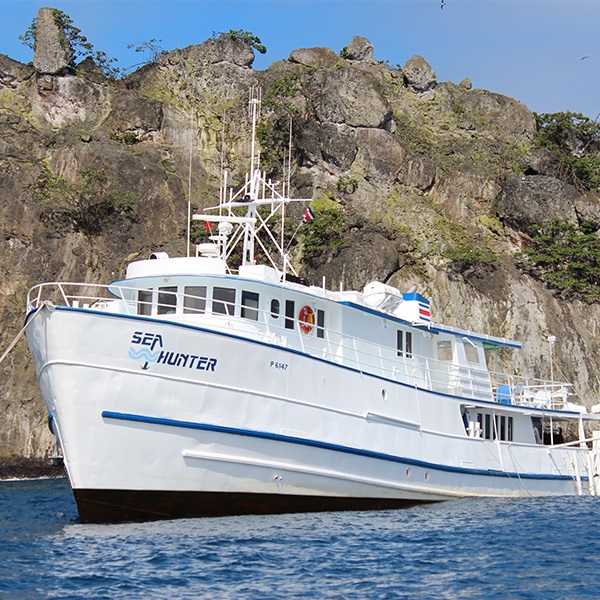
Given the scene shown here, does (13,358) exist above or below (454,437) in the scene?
above

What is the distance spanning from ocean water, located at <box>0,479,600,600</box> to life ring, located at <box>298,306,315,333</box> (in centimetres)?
407

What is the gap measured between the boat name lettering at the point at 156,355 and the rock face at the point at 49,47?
33.9 m

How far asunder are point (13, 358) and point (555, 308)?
25252mm

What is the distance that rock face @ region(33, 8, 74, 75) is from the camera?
44.7 m

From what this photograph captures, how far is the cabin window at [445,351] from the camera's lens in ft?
73.0

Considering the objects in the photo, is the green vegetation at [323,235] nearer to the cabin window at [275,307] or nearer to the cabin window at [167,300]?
the cabin window at [275,307]

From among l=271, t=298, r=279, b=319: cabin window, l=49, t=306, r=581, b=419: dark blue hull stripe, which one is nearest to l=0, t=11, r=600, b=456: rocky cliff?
l=49, t=306, r=581, b=419: dark blue hull stripe

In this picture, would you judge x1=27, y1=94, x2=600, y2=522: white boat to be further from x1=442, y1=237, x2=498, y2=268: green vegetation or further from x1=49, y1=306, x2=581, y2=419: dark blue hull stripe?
x1=442, y1=237, x2=498, y2=268: green vegetation

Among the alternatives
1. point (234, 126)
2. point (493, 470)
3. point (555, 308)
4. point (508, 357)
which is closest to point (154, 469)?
point (493, 470)

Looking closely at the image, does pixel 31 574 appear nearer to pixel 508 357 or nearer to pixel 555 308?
pixel 508 357

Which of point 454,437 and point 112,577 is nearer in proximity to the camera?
point 112,577

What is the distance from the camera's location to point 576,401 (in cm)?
3866

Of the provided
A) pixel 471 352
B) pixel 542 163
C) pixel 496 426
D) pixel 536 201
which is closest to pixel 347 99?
pixel 536 201

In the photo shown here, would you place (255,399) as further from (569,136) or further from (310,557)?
(569,136)
